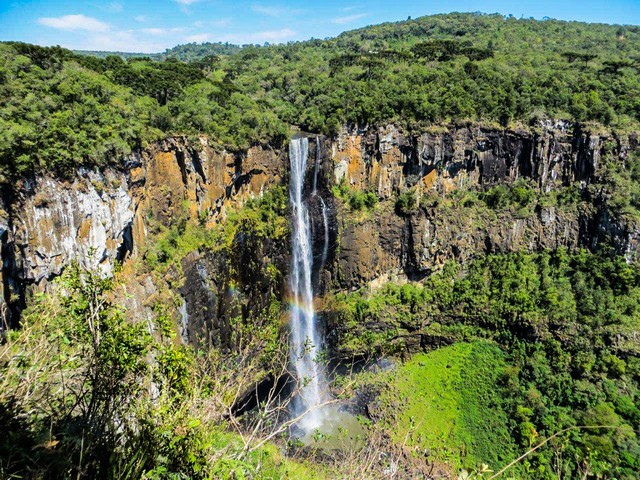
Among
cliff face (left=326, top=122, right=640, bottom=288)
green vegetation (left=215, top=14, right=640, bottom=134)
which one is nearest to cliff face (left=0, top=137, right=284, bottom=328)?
cliff face (left=326, top=122, right=640, bottom=288)

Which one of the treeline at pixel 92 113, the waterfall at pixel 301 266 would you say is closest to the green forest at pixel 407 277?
the treeline at pixel 92 113

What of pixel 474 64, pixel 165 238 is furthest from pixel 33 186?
pixel 474 64

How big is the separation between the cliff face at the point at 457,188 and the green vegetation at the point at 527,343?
1258mm

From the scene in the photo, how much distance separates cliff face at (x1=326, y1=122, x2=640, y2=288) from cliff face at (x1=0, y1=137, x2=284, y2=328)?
7112mm

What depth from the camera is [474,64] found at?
30.8 metres

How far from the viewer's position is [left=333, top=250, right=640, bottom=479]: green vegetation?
18344 millimetres

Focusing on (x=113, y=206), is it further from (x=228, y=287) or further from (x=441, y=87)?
(x=441, y=87)

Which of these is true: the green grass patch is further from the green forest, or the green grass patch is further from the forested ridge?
the forested ridge

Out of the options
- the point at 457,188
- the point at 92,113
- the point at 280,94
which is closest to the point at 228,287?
the point at 92,113

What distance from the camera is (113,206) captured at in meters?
14.5

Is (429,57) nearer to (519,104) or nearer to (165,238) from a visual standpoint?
(519,104)

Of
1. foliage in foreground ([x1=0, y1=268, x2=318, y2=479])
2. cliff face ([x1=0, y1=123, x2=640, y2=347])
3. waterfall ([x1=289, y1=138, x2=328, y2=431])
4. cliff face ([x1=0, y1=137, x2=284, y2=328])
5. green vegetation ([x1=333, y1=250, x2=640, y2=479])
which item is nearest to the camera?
foliage in foreground ([x1=0, y1=268, x2=318, y2=479])

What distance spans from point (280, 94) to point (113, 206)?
21.2 meters

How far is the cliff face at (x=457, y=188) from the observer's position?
2536 cm
